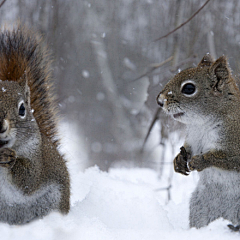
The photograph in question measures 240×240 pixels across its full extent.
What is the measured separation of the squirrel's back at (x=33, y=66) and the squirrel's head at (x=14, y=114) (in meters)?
0.34

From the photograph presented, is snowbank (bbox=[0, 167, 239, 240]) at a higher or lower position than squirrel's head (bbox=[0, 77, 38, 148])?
lower

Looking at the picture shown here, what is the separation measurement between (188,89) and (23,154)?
915mm

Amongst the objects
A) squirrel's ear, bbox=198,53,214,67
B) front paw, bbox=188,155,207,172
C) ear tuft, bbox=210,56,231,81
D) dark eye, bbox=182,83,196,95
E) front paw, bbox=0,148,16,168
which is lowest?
front paw, bbox=188,155,207,172

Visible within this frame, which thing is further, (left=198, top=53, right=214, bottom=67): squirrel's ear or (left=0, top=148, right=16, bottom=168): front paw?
(left=198, top=53, right=214, bottom=67): squirrel's ear

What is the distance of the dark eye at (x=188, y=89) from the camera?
172 cm

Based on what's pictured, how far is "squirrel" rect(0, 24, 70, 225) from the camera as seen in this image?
1.61 metres

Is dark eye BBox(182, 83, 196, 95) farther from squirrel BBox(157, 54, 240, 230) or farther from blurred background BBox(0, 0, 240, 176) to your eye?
blurred background BBox(0, 0, 240, 176)

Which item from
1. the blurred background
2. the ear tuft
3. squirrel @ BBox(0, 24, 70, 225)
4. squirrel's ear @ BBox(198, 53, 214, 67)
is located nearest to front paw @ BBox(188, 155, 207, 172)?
the ear tuft

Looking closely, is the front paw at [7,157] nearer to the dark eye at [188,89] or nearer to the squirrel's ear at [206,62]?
the dark eye at [188,89]

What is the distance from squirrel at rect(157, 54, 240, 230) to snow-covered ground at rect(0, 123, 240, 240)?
0.42 ft

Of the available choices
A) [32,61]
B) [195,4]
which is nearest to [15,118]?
[32,61]

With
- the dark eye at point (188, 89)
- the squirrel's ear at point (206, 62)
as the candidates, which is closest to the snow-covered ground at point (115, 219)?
the dark eye at point (188, 89)

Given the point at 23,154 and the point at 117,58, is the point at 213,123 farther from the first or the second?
the point at 117,58

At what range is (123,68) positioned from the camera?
17.6ft
